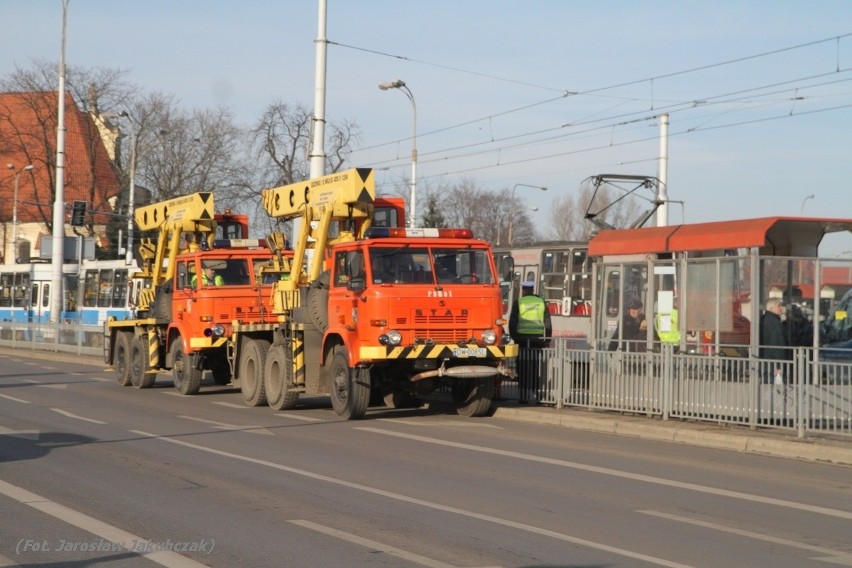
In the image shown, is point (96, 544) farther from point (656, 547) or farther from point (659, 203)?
point (659, 203)

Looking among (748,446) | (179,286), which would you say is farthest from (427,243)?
(179,286)

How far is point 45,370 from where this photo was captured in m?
32.1

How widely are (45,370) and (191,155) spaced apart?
34725 mm

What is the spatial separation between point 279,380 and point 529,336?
14.3 ft

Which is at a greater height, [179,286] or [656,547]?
[179,286]

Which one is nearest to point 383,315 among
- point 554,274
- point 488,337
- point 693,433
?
point 488,337

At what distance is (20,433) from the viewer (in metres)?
15.7

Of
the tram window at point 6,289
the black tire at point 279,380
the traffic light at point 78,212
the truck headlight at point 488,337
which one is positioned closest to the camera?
the truck headlight at point 488,337

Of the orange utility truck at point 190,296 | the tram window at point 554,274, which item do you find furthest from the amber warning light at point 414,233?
the tram window at point 554,274

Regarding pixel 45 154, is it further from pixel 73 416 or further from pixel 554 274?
pixel 73 416

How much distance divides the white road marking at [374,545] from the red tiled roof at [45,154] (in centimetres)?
5383

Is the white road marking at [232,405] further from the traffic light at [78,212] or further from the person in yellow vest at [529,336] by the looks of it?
the traffic light at [78,212]

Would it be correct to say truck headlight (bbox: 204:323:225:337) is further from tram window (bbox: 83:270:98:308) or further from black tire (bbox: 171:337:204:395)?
tram window (bbox: 83:270:98:308)

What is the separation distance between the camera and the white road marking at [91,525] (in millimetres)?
7680
